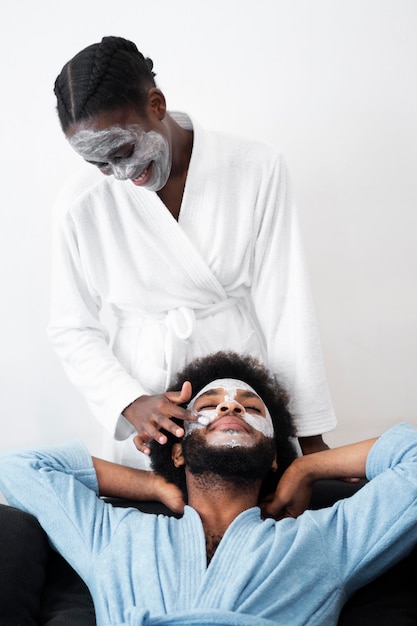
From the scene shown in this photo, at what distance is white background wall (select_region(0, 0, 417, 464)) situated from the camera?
2623 mm

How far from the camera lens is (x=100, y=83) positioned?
1691 mm

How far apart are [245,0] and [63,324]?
123 cm

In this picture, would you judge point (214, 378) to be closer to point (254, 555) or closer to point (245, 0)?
point (254, 555)

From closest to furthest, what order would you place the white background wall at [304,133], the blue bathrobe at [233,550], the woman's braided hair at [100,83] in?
1. the blue bathrobe at [233,550]
2. the woman's braided hair at [100,83]
3. the white background wall at [304,133]

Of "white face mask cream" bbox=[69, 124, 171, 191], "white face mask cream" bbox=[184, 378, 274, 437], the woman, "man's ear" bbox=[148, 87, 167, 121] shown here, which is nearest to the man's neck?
"white face mask cream" bbox=[184, 378, 274, 437]

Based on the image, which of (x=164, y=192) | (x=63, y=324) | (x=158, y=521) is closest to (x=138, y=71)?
(x=164, y=192)

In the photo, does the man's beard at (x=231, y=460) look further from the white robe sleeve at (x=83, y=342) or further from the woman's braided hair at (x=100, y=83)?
the woman's braided hair at (x=100, y=83)

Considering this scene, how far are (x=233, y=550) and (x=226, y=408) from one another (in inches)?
12.9

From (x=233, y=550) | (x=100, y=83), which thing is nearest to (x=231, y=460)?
(x=233, y=550)

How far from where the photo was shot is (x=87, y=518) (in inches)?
72.3

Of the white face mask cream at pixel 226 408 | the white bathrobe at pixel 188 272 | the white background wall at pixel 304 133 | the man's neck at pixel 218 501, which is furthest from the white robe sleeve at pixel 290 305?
the white background wall at pixel 304 133

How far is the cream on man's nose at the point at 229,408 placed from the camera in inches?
74.3

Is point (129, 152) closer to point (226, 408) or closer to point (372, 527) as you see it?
point (226, 408)

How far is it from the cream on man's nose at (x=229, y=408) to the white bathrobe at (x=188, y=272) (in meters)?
0.21
